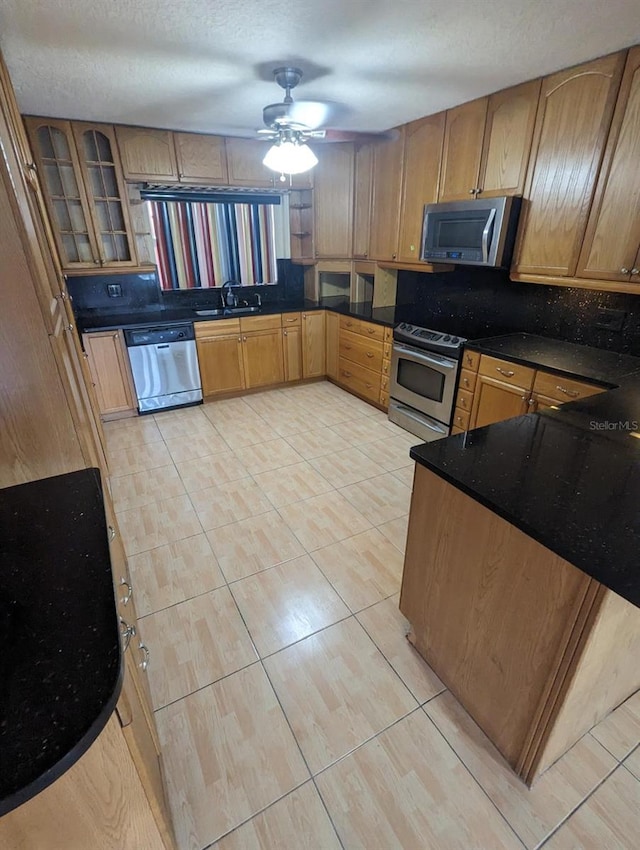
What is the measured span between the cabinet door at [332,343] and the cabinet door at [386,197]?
2.55ft

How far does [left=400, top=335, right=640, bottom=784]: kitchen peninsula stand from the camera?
1.00 metres

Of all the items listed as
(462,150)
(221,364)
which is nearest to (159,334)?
(221,364)

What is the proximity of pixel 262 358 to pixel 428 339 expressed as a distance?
1775 millimetres

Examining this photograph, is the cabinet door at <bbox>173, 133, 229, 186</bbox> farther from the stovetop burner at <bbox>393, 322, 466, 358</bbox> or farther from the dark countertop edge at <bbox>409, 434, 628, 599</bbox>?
the dark countertop edge at <bbox>409, 434, 628, 599</bbox>

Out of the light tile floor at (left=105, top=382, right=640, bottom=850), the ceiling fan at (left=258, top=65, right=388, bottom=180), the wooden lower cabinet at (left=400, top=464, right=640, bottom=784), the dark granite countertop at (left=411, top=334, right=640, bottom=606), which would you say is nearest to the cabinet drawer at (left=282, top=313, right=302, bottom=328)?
the ceiling fan at (left=258, top=65, right=388, bottom=180)

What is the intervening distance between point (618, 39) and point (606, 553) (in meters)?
2.30

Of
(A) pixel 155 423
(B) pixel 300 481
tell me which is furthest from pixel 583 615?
(A) pixel 155 423

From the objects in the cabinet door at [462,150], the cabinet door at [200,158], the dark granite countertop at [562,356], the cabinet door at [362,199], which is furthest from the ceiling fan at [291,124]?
the dark granite countertop at [562,356]

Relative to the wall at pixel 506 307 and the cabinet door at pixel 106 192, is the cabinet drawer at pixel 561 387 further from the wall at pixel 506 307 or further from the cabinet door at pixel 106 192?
the cabinet door at pixel 106 192

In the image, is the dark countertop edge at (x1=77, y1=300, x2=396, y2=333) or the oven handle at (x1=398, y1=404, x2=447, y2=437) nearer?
the oven handle at (x1=398, y1=404, x2=447, y2=437)

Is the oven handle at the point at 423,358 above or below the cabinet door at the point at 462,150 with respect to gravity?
below

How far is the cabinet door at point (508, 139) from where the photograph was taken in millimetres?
2357

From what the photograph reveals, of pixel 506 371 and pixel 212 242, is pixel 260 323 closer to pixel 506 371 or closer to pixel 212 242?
pixel 212 242

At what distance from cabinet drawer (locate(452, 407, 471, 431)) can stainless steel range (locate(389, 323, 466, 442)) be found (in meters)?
0.04
